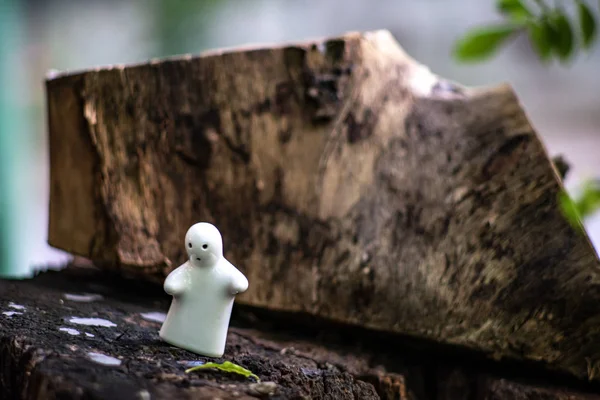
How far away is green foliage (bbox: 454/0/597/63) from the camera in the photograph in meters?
0.52

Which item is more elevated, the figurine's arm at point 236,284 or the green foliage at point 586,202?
the green foliage at point 586,202

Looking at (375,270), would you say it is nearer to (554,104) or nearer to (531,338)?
(531,338)

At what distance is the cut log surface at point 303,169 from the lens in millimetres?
1382

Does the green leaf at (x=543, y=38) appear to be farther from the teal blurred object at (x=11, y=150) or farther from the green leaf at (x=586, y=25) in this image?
the teal blurred object at (x=11, y=150)

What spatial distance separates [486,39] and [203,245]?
2.12ft

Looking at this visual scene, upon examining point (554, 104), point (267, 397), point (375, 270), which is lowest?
point (267, 397)

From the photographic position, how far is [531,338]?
1230mm

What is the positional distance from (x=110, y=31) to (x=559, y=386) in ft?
7.86

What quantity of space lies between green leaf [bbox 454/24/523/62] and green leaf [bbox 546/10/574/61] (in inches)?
1.2

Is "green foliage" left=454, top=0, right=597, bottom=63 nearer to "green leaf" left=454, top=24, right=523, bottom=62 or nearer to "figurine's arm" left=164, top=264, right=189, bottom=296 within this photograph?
"green leaf" left=454, top=24, right=523, bottom=62

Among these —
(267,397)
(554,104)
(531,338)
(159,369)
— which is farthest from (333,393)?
(554,104)

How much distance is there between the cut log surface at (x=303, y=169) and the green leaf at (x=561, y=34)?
Result: 84 centimetres

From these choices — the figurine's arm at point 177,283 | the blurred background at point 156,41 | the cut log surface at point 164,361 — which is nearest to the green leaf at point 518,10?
the cut log surface at point 164,361

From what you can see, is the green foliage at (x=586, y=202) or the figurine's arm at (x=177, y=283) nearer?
the green foliage at (x=586, y=202)
